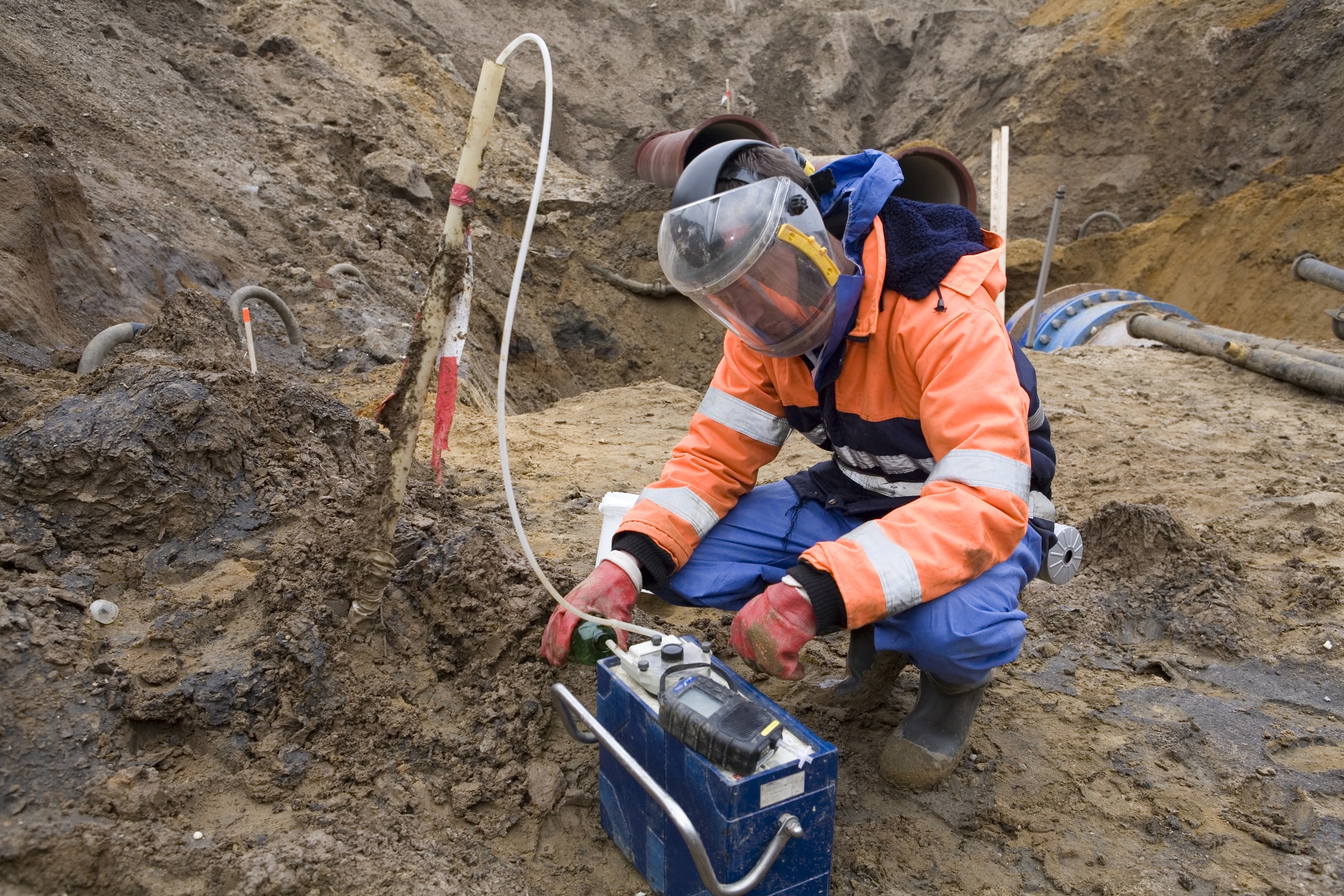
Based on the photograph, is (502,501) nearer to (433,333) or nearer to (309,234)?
(433,333)

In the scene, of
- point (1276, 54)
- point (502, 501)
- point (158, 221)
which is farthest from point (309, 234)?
point (1276, 54)

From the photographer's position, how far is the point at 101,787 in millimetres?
1727

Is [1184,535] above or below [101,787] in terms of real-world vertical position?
above

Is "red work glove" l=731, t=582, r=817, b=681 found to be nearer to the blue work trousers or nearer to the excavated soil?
the blue work trousers

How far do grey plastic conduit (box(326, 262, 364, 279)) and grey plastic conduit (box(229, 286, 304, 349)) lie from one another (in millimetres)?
737

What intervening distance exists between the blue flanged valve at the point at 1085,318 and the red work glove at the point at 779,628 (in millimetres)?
6426

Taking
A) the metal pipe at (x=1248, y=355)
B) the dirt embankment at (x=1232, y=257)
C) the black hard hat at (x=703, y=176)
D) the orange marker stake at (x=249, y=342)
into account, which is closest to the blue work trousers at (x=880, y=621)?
the black hard hat at (x=703, y=176)

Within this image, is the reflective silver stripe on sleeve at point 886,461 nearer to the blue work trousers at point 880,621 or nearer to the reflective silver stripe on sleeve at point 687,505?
the blue work trousers at point 880,621

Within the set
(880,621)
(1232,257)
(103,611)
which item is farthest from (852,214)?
(1232,257)

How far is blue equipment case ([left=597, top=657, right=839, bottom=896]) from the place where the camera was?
1.54 metres

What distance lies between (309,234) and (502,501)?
3.67 meters

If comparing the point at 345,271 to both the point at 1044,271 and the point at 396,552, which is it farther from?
the point at 1044,271

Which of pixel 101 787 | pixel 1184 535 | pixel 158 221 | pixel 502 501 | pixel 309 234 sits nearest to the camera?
pixel 101 787

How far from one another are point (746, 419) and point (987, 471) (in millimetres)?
780
